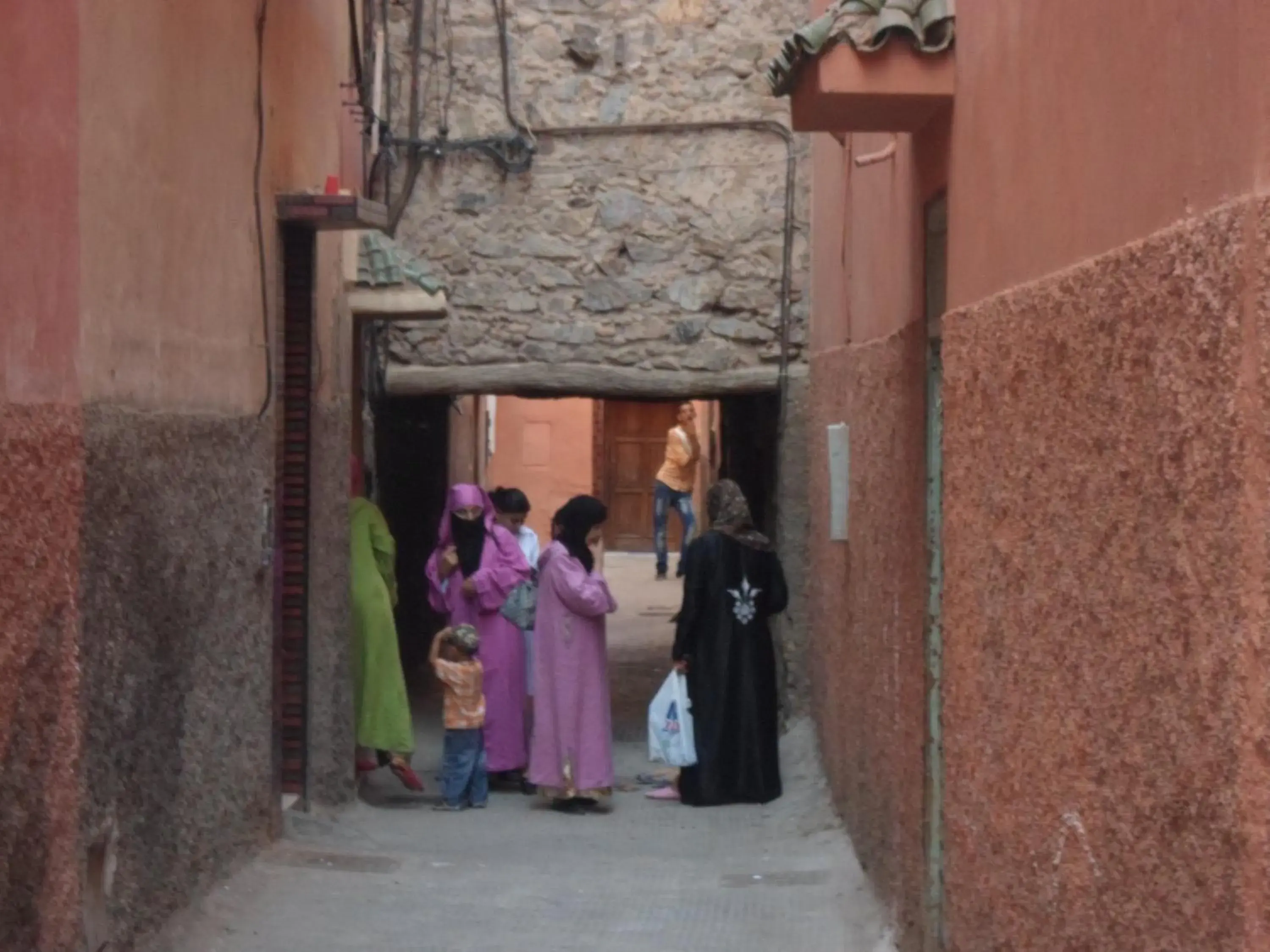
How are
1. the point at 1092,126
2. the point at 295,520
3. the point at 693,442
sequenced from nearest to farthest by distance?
the point at 1092,126 → the point at 295,520 → the point at 693,442

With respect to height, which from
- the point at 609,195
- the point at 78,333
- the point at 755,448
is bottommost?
the point at 755,448

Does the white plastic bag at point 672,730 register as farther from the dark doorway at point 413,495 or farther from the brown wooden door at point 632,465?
the brown wooden door at point 632,465

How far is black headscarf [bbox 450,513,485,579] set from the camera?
28.5ft

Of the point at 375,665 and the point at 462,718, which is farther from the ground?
the point at 375,665

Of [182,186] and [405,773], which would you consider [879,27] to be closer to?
[182,186]

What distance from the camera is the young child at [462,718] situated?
26.9ft

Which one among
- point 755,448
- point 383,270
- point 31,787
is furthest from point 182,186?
point 755,448

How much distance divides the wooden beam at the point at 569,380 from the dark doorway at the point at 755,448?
39 cm

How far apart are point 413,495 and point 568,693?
4727 mm

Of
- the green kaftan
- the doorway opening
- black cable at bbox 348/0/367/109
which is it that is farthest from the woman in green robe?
the doorway opening

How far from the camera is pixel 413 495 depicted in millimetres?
12859

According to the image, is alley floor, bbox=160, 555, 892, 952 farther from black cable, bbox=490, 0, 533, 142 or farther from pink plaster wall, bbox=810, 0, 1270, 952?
black cable, bbox=490, 0, 533, 142

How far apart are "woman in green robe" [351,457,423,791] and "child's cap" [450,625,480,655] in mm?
293

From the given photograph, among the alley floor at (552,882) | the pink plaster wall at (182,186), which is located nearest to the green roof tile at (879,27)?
the pink plaster wall at (182,186)
